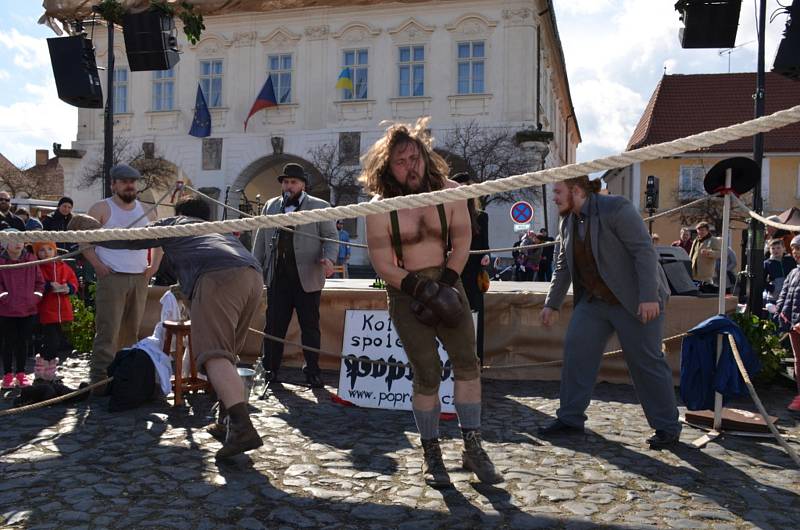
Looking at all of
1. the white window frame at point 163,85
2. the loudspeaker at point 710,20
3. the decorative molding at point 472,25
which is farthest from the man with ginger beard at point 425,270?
the white window frame at point 163,85

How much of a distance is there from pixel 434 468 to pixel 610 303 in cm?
175

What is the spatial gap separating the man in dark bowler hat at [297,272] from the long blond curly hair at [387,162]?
8.85ft

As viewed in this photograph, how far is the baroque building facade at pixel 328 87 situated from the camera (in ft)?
88.8

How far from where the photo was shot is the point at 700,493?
12.4 ft

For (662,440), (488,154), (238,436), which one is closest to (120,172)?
(238,436)

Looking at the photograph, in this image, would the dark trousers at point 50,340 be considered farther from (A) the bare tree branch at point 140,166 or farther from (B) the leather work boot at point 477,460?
(A) the bare tree branch at point 140,166

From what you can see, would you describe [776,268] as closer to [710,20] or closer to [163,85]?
[710,20]

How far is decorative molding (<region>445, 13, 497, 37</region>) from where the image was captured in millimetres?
27180

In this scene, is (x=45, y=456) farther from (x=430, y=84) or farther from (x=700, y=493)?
(x=430, y=84)

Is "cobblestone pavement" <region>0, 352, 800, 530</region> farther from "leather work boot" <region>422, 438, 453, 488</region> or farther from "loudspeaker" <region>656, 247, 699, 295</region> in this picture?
"loudspeaker" <region>656, 247, 699, 295</region>

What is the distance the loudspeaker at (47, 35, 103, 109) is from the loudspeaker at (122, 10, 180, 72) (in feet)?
2.03

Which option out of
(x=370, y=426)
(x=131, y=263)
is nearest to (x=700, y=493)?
(x=370, y=426)

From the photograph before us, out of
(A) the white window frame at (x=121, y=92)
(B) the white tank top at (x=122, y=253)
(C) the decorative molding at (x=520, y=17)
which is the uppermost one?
(C) the decorative molding at (x=520, y=17)

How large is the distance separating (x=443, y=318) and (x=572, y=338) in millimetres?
1646
